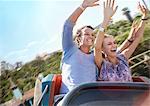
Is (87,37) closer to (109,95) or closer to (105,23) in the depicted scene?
(105,23)

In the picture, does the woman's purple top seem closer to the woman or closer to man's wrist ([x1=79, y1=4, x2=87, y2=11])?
the woman

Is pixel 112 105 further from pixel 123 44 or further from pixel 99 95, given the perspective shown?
pixel 123 44

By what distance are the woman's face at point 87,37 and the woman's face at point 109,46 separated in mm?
60

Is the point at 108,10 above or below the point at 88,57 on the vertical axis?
above

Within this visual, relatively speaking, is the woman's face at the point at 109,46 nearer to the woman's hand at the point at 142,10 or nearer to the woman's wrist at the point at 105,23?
the woman's wrist at the point at 105,23

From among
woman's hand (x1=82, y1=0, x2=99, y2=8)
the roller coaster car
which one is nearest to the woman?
woman's hand (x1=82, y1=0, x2=99, y2=8)

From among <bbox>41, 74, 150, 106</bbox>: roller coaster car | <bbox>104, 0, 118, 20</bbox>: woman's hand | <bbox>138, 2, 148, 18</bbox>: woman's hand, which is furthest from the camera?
<bbox>138, 2, 148, 18</bbox>: woman's hand

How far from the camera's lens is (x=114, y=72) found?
151 cm

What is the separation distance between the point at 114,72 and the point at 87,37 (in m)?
0.18

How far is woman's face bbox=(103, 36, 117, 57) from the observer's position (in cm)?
151

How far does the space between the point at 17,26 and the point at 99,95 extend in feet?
2.21

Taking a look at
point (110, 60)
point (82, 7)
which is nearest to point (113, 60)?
point (110, 60)

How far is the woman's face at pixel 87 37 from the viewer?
154 cm

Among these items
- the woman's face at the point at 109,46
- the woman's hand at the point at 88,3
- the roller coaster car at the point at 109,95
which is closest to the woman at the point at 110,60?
the woman's face at the point at 109,46
